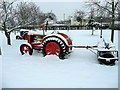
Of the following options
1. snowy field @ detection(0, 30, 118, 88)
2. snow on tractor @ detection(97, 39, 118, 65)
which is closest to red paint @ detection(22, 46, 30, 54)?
snowy field @ detection(0, 30, 118, 88)

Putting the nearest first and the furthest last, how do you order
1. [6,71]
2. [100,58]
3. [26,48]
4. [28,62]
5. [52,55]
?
[6,71] → [100,58] → [28,62] → [52,55] → [26,48]

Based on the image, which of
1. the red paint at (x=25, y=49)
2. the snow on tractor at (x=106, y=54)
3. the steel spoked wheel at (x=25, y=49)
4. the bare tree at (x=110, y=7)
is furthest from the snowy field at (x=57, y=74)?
the bare tree at (x=110, y=7)

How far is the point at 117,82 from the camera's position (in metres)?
5.46

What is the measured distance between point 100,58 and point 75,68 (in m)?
1.34

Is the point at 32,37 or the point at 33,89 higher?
the point at 32,37

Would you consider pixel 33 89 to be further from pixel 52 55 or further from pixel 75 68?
pixel 52 55

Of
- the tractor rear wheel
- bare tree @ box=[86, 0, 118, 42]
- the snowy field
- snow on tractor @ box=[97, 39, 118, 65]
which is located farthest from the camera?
bare tree @ box=[86, 0, 118, 42]

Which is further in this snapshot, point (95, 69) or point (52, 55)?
point (52, 55)

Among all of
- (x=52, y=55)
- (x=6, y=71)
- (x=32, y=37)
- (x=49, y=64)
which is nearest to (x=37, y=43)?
(x=32, y=37)

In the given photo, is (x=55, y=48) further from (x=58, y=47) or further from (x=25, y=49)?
(x=25, y=49)

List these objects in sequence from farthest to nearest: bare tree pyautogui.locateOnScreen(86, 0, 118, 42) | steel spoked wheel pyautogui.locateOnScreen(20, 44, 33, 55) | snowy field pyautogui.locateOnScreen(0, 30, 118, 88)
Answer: bare tree pyautogui.locateOnScreen(86, 0, 118, 42) < steel spoked wheel pyautogui.locateOnScreen(20, 44, 33, 55) < snowy field pyautogui.locateOnScreen(0, 30, 118, 88)

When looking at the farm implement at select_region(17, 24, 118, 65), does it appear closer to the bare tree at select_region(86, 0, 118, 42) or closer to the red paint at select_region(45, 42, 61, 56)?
the red paint at select_region(45, 42, 61, 56)

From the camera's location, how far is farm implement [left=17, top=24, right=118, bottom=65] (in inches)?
319

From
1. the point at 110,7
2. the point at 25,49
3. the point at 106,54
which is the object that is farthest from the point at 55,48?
the point at 110,7
